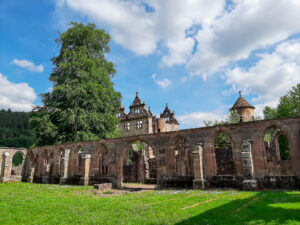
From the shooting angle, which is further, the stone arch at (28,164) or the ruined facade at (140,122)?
the ruined facade at (140,122)

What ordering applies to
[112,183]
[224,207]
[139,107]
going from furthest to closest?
[139,107] → [112,183] → [224,207]

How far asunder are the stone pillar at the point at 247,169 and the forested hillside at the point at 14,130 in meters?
61.8

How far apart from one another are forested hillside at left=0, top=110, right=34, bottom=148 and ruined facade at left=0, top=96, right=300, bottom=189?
143 ft

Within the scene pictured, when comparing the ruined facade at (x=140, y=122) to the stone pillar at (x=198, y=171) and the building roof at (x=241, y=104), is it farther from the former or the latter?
the stone pillar at (x=198, y=171)

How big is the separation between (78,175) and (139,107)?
24.4 m

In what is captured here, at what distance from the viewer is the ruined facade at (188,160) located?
46.9ft

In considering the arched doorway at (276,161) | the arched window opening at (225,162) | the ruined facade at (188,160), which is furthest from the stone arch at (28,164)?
the arched doorway at (276,161)

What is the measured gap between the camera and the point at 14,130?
88.2 meters

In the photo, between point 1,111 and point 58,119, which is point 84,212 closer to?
point 58,119

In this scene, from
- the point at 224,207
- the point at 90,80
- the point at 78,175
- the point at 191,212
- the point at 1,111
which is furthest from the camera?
the point at 1,111

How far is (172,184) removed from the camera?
17250 mm

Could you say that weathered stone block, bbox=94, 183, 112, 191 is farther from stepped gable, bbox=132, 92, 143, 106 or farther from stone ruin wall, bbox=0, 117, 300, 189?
stepped gable, bbox=132, 92, 143, 106

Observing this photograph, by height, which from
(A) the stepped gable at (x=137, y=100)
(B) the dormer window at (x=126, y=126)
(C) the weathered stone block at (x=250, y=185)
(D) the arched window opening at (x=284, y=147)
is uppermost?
(A) the stepped gable at (x=137, y=100)

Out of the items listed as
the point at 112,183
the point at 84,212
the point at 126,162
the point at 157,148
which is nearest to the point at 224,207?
the point at 84,212
